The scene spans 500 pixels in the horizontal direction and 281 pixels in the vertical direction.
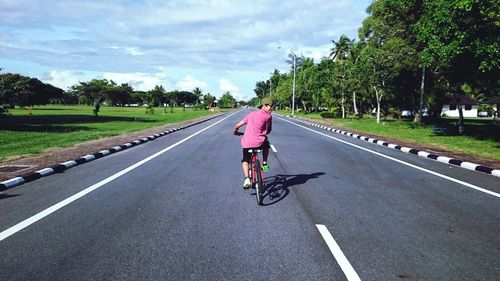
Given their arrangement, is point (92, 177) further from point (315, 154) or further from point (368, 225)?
point (315, 154)

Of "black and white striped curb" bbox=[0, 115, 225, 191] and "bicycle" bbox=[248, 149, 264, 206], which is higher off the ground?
"bicycle" bbox=[248, 149, 264, 206]

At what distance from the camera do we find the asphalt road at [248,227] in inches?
150

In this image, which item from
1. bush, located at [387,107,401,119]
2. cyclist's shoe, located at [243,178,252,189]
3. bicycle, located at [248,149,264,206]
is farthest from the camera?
bush, located at [387,107,401,119]

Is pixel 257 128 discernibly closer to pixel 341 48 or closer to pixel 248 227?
pixel 248 227

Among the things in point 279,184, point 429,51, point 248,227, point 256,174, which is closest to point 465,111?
point 429,51

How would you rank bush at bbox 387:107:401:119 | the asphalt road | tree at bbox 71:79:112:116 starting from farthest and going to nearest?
tree at bbox 71:79:112:116 < bush at bbox 387:107:401:119 < the asphalt road


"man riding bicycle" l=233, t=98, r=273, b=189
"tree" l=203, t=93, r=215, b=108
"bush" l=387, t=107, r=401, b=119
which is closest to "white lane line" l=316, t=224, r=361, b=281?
"man riding bicycle" l=233, t=98, r=273, b=189

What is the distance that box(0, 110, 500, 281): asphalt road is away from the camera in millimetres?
3799

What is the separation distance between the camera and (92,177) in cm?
855

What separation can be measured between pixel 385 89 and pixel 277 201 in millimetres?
29787

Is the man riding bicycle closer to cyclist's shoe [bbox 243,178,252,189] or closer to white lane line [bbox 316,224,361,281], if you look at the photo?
cyclist's shoe [bbox 243,178,252,189]

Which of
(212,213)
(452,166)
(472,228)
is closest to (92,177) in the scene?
(212,213)

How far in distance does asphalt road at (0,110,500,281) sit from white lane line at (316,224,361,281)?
0.02 metres

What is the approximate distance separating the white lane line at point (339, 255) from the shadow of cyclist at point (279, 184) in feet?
5.15
